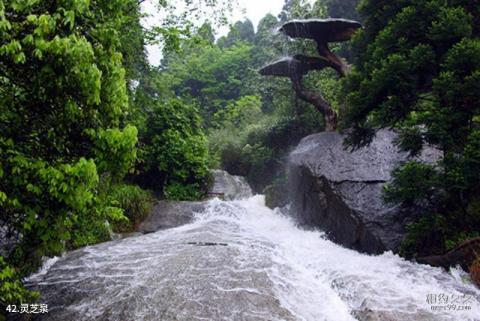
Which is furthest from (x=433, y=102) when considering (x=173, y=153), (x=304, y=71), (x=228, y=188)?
(x=228, y=188)

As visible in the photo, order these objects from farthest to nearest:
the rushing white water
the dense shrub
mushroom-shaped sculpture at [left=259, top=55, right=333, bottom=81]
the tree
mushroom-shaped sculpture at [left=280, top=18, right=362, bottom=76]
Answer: the dense shrub, mushroom-shaped sculpture at [left=259, top=55, right=333, bottom=81], mushroom-shaped sculpture at [left=280, top=18, right=362, bottom=76], the tree, the rushing white water

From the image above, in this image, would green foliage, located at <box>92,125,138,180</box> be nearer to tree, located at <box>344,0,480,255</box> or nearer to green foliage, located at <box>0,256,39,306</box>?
green foliage, located at <box>0,256,39,306</box>

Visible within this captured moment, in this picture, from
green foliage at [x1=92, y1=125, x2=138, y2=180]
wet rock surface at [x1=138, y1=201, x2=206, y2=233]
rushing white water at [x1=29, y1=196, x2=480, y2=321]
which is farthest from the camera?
wet rock surface at [x1=138, y1=201, x2=206, y2=233]

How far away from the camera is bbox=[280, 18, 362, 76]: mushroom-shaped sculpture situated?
1125 centimetres

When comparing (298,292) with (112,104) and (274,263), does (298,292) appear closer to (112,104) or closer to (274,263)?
(274,263)

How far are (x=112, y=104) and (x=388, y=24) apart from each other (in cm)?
536

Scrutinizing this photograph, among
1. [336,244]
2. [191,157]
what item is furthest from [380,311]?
[191,157]

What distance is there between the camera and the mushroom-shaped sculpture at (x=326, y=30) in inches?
443

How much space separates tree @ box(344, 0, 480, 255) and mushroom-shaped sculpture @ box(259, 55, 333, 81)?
5.39m

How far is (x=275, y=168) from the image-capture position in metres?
17.1

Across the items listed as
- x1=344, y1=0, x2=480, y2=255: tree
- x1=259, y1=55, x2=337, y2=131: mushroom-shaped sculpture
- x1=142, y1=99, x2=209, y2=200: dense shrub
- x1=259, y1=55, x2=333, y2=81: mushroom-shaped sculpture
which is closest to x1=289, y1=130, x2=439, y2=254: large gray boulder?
x1=344, y1=0, x2=480, y2=255: tree

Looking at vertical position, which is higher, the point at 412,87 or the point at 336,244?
the point at 412,87

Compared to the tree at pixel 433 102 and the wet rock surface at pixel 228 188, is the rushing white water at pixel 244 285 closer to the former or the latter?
the tree at pixel 433 102

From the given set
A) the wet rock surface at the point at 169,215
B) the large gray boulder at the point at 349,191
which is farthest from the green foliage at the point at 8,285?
the wet rock surface at the point at 169,215
